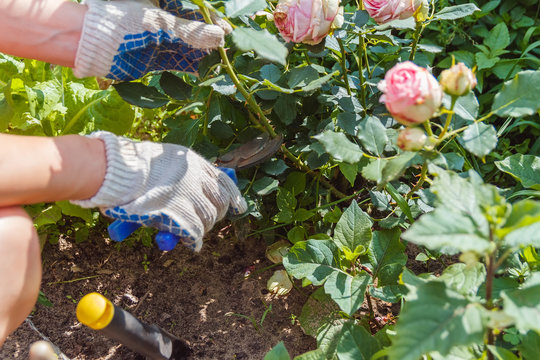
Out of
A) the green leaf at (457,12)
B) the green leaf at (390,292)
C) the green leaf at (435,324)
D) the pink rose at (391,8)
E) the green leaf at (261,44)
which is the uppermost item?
the green leaf at (261,44)

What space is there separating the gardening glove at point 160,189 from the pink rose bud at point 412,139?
0.48 meters

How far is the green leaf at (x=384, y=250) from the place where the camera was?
1312 mm

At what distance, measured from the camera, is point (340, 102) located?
1406 mm

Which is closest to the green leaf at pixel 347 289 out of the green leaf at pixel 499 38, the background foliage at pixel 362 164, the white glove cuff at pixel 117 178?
the background foliage at pixel 362 164

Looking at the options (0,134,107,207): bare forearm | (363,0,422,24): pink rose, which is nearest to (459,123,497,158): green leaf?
(363,0,422,24): pink rose

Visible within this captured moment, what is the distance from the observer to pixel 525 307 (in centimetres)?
82

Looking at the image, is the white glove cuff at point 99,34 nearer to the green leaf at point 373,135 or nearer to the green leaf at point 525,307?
the green leaf at point 373,135

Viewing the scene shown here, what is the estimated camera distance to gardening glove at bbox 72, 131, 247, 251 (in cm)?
109

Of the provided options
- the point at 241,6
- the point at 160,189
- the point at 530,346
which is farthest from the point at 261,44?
the point at 530,346

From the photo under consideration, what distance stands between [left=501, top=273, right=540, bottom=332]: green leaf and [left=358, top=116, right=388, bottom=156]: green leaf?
0.39 metres

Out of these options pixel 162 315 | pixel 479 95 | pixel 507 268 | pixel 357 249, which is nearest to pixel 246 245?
pixel 162 315

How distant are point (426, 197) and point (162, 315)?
0.82 metres

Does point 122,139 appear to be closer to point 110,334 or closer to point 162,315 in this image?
point 110,334

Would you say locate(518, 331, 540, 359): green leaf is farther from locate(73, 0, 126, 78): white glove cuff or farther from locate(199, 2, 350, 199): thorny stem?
locate(73, 0, 126, 78): white glove cuff
